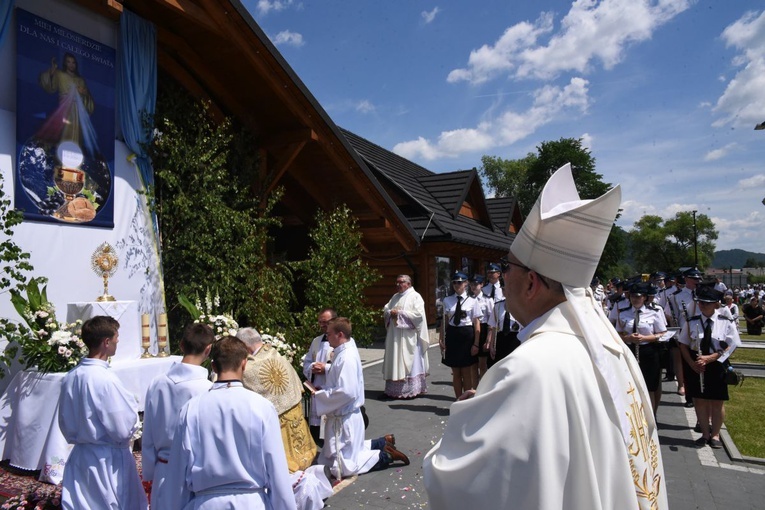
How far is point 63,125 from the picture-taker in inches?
267

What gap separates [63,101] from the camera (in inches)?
269

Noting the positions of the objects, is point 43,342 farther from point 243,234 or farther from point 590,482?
point 590,482

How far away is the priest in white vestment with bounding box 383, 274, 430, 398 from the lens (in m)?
9.48

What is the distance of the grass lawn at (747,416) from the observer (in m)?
6.60

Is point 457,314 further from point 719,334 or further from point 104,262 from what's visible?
point 104,262

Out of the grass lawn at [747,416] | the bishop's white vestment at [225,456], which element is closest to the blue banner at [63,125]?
the bishop's white vestment at [225,456]

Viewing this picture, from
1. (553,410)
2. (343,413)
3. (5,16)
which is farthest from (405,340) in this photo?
(553,410)

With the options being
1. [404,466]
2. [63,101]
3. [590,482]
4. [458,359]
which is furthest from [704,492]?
[63,101]

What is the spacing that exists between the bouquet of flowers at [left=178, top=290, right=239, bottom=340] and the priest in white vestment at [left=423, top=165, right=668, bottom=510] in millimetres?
4958

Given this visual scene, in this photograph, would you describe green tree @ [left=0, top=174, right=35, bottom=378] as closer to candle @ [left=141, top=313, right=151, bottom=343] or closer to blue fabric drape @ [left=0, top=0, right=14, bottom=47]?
candle @ [left=141, top=313, right=151, bottom=343]

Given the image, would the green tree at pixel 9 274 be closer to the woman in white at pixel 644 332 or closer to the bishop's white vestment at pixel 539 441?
the bishop's white vestment at pixel 539 441

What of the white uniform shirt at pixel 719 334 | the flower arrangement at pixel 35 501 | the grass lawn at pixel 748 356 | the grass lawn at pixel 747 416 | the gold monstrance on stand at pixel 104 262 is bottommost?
the grass lawn at pixel 748 356

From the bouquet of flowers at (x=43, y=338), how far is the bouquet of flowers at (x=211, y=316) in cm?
139

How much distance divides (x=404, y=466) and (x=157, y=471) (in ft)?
10.5
